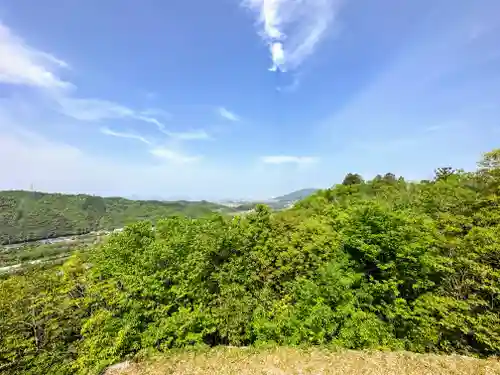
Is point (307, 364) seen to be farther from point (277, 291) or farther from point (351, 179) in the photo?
point (351, 179)

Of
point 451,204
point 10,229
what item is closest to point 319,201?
point 451,204

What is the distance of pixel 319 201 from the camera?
4109cm

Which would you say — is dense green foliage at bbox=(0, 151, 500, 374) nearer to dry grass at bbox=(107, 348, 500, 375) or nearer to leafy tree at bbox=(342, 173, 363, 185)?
dry grass at bbox=(107, 348, 500, 375)

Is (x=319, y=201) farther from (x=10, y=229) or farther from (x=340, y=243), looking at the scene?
(x=10, y=229)

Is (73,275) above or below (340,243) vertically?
below

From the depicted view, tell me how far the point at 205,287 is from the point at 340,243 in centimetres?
930

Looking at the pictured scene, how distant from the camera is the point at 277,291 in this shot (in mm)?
20781

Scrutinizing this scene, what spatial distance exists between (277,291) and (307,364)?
34.4ft

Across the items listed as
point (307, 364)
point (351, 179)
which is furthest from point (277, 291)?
point (351, 179)

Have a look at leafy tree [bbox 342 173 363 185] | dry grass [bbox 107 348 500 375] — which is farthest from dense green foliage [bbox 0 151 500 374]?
leafy tree [bbox 342 173 363 185]

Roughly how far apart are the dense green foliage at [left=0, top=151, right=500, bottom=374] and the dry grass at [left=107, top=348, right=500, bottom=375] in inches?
137

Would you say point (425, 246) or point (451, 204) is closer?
point (425, 246)

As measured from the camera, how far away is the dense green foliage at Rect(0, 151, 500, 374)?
50.4ft

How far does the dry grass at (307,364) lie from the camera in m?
9.98
